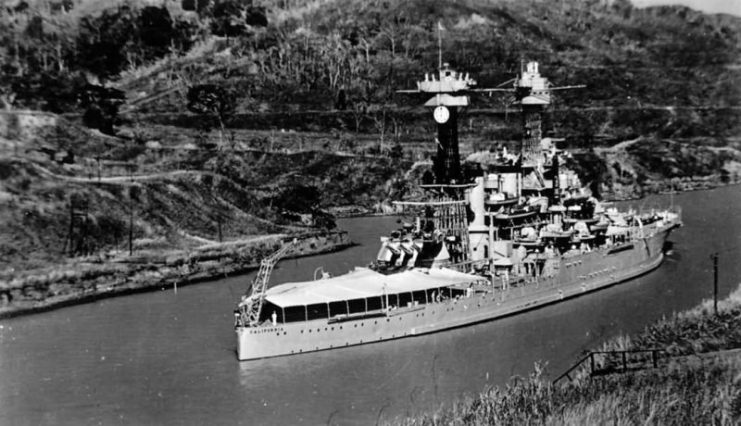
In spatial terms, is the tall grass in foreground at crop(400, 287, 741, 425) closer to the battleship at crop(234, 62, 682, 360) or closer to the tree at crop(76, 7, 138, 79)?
the battleship at crop(234, 62, 682, 360)

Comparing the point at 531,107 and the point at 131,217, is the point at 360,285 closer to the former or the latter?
the point at 531,107

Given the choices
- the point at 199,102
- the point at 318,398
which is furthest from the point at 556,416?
the point at 199,102

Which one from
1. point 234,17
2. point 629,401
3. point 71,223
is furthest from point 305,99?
point 629,401

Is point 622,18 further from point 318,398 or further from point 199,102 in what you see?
point 318,398

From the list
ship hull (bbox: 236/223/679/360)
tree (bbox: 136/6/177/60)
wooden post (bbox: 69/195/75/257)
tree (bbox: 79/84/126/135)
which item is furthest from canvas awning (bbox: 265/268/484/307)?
tree (bbox: 136/6/177/60)

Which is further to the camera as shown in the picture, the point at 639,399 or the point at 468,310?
the point at 468,310

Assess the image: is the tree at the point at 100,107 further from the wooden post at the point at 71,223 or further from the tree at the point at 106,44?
the wooden post at the point at 71,223

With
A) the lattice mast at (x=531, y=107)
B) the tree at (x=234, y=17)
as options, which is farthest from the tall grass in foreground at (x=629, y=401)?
the tree at (x=234, y=17)
